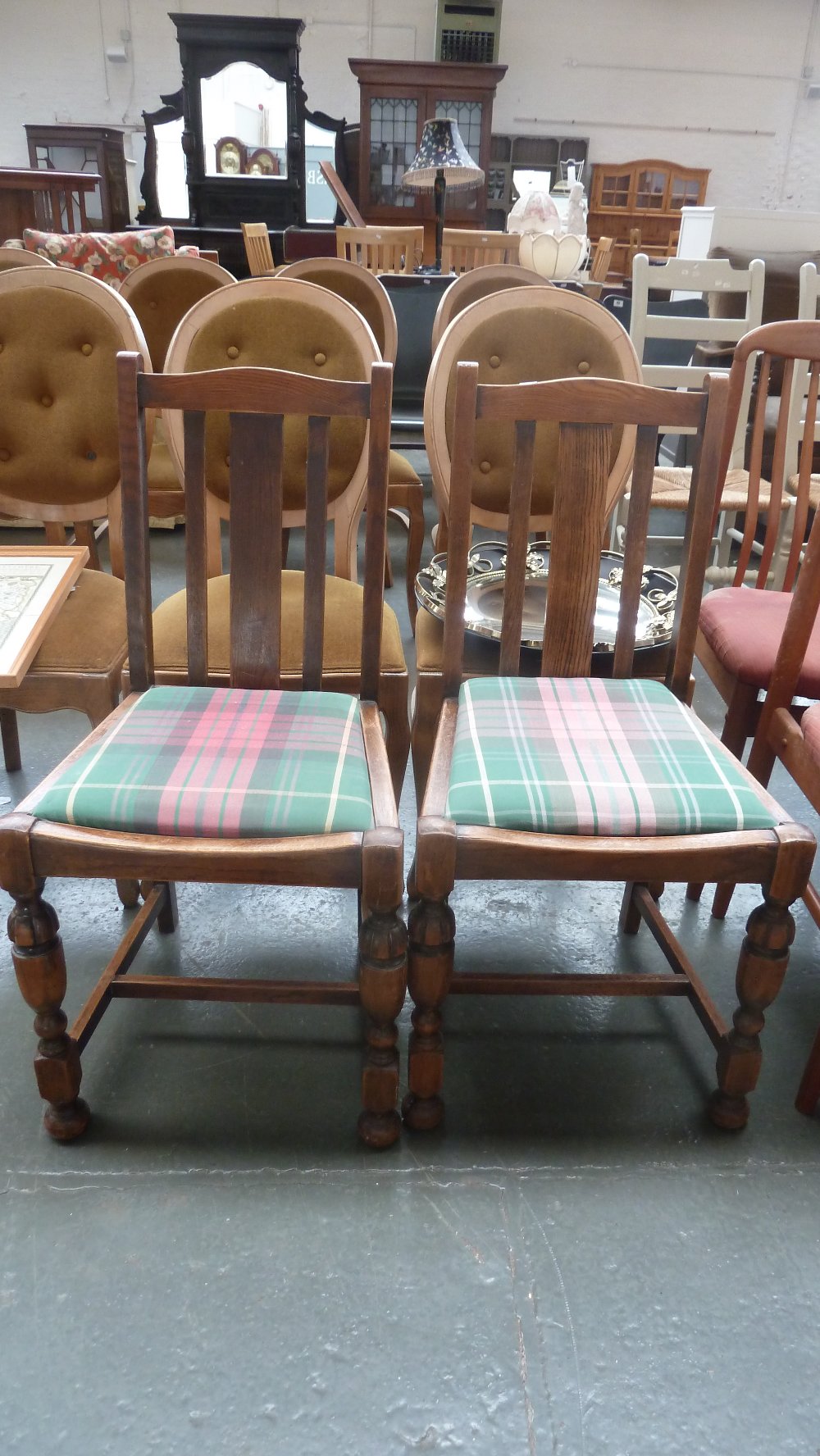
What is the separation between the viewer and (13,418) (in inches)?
71.2

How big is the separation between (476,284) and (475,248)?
2.75 m

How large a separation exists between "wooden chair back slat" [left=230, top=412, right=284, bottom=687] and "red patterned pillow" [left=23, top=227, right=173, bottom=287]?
10.2 feet

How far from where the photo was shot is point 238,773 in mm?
1124

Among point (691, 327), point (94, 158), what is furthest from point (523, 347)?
point (94, 158)

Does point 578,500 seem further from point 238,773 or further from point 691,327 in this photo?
point 691,327

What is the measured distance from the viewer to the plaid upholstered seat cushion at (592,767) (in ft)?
3.55

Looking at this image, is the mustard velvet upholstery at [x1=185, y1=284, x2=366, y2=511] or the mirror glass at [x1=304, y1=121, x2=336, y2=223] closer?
the mustard velvet upholstery at [x1=185, y1=284, x2=366, y2=511]

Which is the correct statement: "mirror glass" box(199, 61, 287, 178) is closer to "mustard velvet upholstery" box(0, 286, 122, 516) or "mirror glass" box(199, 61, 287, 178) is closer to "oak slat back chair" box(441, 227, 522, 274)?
"oak slat back chair" box(441, 227, 522, 274)

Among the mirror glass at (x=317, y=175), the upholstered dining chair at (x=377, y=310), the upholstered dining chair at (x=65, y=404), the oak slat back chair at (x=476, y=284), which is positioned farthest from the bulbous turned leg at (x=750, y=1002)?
the mirror glass at (x=317, y=175)

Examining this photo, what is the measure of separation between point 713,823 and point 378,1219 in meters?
0.63

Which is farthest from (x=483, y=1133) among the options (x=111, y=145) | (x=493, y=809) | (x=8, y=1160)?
(x=111, y=145)

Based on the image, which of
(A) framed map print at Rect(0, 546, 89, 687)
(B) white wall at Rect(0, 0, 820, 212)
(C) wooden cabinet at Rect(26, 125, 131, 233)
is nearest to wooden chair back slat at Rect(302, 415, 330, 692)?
(A) framed map print at Rect(0, 546, 89, 687)

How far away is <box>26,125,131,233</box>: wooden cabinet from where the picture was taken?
8047mm

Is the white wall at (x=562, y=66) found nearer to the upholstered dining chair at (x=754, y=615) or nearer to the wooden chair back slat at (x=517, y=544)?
the upholstered dining chair at (x=754, y=615)
